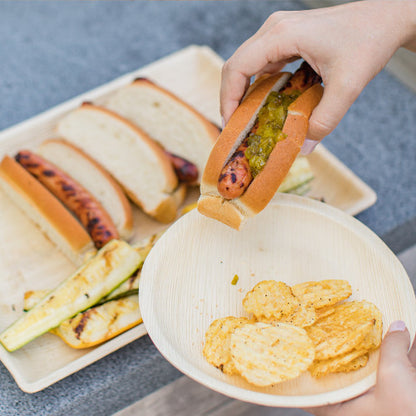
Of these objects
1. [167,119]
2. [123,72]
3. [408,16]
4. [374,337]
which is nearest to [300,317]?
[374,337]

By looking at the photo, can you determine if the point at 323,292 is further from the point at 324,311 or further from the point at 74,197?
the point at 74,197

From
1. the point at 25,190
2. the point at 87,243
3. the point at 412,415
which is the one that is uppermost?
the point at 25,190

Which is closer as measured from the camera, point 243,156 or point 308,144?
point 243,156

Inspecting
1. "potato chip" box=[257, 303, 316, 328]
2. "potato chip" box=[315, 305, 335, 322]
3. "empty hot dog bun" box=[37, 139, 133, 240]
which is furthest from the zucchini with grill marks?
"potato chip" box=[315, 305, 335, 322]

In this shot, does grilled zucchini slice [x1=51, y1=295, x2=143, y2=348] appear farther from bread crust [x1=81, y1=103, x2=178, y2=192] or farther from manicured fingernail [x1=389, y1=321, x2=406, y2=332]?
manicured fingernail [x1=389, y1=321, x2=406, y2=332]

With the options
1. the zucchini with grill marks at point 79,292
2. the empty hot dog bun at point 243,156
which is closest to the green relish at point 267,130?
the empty hot dog bun at point 243,156

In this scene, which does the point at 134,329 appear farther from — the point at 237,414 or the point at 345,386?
the point at 237,414

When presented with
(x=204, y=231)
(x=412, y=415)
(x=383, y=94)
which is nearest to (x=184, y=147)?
(x=204, y=231)
